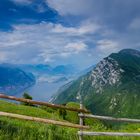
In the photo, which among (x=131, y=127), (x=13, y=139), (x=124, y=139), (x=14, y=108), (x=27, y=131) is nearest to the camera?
(x=13, y=139)

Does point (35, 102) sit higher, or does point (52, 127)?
point (35, 102)

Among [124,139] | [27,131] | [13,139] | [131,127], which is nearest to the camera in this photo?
[13,139]

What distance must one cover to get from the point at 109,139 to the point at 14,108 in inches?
766

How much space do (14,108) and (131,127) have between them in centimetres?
1444

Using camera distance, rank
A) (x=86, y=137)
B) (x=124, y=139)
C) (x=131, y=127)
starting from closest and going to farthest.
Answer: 1. (x=86, y=137)
2. (x=124, y=139)
3. (x=131, y=127)

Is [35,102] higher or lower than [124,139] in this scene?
higher

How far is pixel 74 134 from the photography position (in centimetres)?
1678

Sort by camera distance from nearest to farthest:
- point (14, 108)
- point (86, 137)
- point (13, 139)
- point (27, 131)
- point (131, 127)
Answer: point (13, 139) → point (27, 131) → point (86, 137) → point (131, 127) → point (14, 108)

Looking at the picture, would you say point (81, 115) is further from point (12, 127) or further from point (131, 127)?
point (131, 127)

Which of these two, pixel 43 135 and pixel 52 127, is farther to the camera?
pixel 52 127

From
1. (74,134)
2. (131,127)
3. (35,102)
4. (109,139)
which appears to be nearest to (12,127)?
(35,102)

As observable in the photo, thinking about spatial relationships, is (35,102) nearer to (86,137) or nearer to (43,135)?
(43,135)

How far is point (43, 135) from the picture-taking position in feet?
51.1

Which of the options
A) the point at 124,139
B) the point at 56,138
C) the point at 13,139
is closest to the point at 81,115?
the point at 56,138
